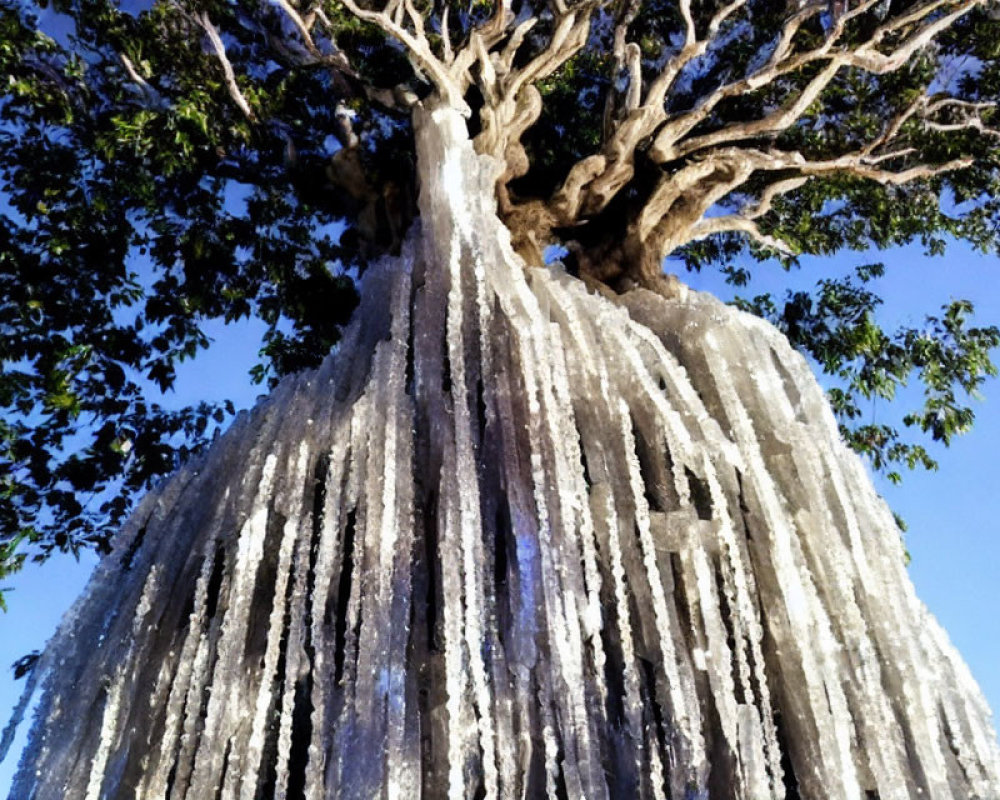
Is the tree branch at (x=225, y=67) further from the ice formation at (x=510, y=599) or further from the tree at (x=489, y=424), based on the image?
the ice formation at (x=510, y=599)

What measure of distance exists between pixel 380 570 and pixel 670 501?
1.55 metres

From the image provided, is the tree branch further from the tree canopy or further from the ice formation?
the ice formation

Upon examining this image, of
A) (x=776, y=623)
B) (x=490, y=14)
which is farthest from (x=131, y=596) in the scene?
(x=490, y=14)

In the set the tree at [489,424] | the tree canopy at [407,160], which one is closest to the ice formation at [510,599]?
Result: the tree at [489,424]

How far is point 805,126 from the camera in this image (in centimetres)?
798

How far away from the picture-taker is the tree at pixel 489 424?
3.51 meters

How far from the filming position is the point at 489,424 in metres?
4.19

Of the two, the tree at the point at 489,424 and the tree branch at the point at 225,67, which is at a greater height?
the tree branch at the point at 225,67

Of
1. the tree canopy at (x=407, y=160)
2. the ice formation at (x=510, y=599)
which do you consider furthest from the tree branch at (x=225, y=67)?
the ice formation at (x=510, y=599)

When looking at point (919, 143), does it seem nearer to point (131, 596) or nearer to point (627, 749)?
point (627, 749)

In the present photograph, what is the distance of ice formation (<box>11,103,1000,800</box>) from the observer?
11.1ft

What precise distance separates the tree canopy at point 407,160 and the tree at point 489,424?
0.14 ft

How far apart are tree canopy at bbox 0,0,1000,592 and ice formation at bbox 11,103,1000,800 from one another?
1953 mm

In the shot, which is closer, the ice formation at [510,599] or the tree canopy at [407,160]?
the ice formation at [510,599]
